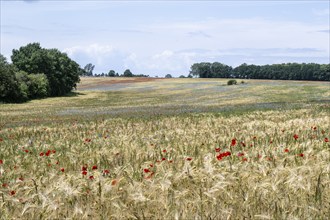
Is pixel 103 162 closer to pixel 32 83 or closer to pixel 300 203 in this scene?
pixel 300 203

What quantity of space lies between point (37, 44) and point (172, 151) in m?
96.8

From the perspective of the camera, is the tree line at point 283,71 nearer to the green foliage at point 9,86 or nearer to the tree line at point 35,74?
the tree line at point 35,74

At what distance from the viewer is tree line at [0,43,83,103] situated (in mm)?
73438

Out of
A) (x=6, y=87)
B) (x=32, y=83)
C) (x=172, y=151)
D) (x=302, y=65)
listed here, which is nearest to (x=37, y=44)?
(x=32, y=83)

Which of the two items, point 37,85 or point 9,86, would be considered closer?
point 9,86

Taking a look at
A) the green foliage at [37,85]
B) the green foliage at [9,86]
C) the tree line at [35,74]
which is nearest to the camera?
the green foliage at [9,86]

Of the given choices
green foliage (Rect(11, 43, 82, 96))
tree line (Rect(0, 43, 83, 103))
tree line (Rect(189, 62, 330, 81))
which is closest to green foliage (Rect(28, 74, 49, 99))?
tree line (Rect(0, 43, 83, 103))

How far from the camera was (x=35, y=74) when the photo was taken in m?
90.5

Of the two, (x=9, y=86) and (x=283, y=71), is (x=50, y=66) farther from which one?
(x=283, y=71)

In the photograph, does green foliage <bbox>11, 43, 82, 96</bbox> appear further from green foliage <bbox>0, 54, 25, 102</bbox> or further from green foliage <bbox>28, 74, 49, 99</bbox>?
green foliage <bbox>0, 54, 25, 102</bbox>

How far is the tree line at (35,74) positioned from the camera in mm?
73438

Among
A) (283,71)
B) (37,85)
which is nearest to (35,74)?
(37,85)

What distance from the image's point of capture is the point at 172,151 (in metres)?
8.23

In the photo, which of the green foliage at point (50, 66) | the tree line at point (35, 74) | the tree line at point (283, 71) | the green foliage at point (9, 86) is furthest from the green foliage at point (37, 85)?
the tree line at point (283, 71)
